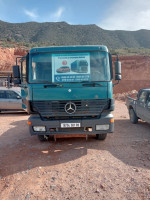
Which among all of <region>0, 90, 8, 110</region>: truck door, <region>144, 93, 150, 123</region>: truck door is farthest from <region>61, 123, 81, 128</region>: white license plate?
<region>0, 90, 8, 110</region>: truck door

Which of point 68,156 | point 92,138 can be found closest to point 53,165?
point 68,156

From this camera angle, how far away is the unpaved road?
10.4 ft

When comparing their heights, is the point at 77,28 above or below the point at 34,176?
above

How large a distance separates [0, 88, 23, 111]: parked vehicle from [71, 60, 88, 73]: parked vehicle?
6.99 meters

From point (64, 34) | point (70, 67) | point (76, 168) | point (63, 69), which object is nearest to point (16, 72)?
point (63, 69)

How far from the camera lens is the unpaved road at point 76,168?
3164mm

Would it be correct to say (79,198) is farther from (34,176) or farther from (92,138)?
(92,138)

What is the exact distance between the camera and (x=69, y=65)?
480 cm

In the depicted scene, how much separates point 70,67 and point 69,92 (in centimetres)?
67

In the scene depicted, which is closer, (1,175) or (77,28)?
(1,175)

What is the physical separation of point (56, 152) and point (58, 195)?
5.93ft

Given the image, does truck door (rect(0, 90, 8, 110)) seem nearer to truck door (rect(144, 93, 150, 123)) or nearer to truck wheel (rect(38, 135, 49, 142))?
truck wheel (rect(38, 135, 49, 142))

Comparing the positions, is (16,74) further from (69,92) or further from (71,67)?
(69,92)

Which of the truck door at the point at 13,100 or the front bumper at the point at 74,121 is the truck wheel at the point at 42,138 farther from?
the truck door at the point at 13,100
